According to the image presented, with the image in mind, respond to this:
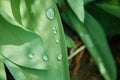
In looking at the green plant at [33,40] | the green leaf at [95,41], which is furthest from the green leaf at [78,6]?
the green leaf at [95,41]

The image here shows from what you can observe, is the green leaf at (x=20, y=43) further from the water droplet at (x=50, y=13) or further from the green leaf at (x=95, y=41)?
the green leaf at (x=95, y=41)

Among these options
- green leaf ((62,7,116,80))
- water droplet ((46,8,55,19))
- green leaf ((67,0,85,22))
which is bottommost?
green leaf ((62,7,116,80))

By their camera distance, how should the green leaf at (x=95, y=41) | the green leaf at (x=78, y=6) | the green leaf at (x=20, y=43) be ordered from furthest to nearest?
the green leaf at (x=95, y=41)
the green leaf at (x=78, y=6)
the green leaf at (x=20, y=43)

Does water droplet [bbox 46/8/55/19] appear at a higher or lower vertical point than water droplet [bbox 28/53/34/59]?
higher

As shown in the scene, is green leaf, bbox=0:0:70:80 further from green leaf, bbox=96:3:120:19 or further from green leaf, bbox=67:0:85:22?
green leaf, bbox=96:3:120:19

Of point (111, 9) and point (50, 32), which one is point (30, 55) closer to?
point (50, 32)

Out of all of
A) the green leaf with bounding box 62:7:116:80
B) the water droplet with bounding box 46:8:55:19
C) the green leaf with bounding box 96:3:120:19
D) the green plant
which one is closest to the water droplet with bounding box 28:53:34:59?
the green plant

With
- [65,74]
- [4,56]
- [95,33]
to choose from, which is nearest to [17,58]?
[4,56]

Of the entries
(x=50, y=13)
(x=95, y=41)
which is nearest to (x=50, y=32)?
(x=50, y=13)
